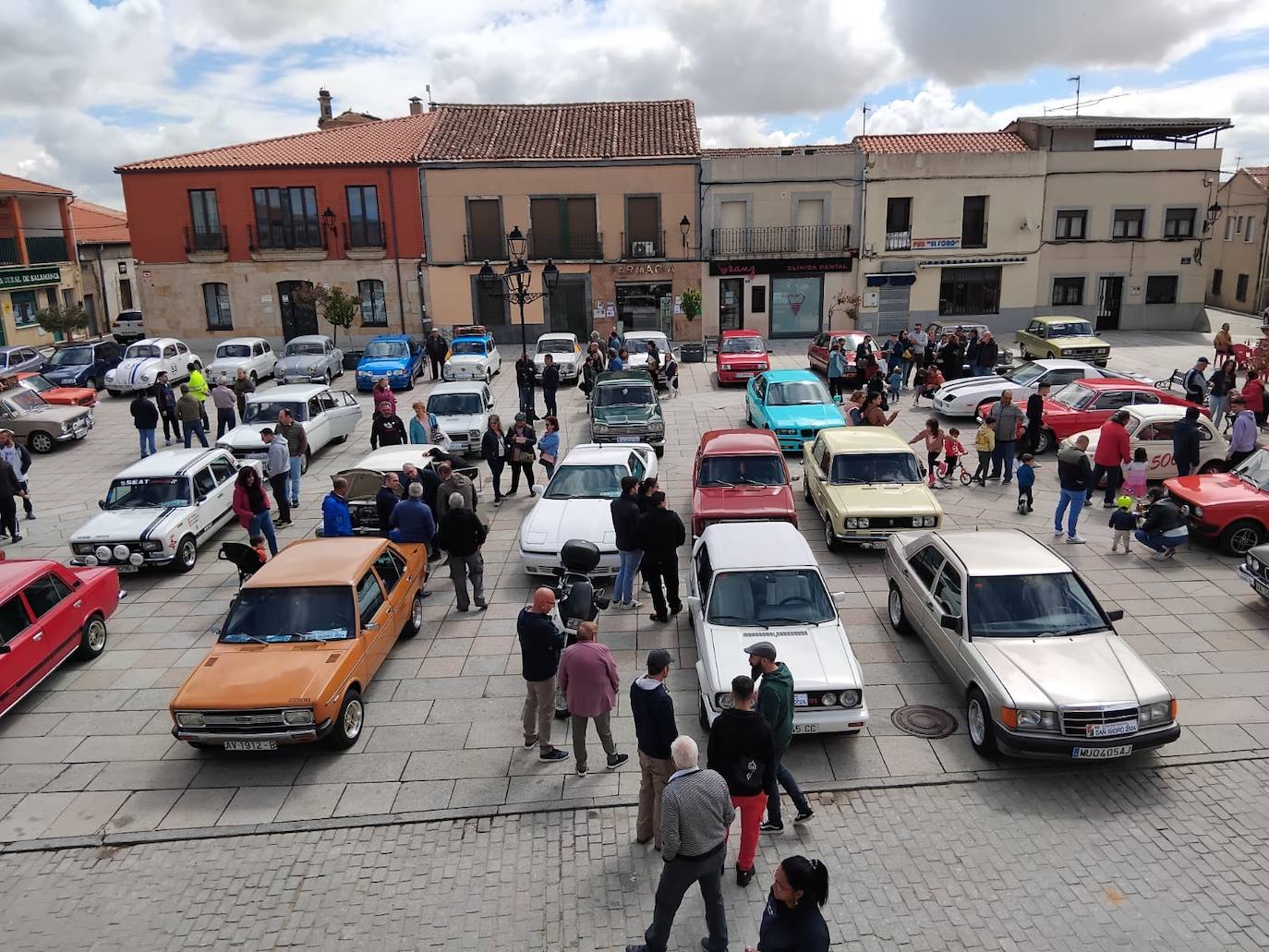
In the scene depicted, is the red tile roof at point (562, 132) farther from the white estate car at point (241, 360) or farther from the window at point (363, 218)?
the white estate car at point (241, 360)

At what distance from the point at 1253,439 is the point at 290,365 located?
24.6m

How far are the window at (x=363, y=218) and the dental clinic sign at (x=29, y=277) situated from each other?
17.5 m

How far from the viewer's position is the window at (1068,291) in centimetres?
3669

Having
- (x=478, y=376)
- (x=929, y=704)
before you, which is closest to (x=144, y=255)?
(x=478, y=376)

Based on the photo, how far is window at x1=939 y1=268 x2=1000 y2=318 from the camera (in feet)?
119

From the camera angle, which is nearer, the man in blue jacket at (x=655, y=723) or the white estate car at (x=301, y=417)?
the man in blue jacket at (x=655, y=723)

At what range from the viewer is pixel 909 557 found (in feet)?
35.1

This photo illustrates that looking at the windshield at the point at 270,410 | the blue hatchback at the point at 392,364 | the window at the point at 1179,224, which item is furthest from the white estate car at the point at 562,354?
the window at the point at 1179,224

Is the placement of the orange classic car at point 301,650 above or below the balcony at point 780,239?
below

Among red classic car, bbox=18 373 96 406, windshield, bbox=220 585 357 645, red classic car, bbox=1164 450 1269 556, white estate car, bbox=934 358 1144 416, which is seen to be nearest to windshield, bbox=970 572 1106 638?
red classic car, bbox=1164 450 1269 556

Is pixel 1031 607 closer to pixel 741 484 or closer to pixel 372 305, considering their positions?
pixel 741 484

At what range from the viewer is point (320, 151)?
35500 mm

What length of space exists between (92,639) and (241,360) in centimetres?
1934

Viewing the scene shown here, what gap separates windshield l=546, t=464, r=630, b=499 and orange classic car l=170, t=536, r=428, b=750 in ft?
11.2
